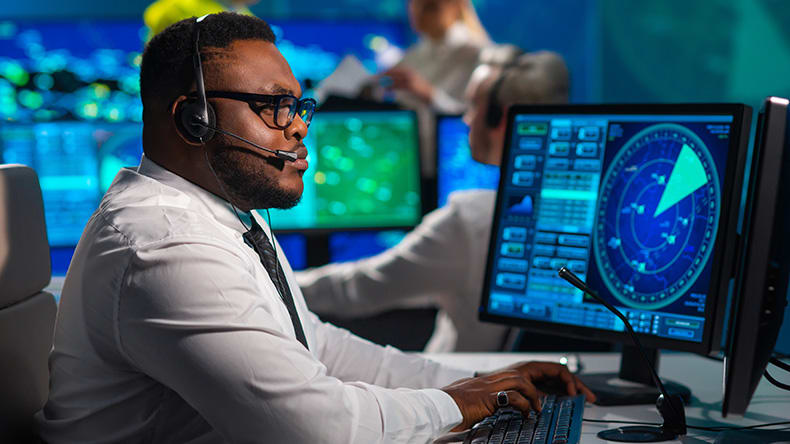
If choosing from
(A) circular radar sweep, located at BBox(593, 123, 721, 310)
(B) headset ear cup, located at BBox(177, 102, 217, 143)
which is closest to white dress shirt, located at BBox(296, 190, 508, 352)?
(A) circular radar sweep, located at BBox(593, 123, 721, 310)

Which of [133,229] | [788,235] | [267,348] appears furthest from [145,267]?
[788,235]

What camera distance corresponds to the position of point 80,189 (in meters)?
2.49

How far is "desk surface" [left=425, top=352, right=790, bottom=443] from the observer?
116 cm

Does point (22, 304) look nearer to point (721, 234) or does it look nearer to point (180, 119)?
point (180, 119)

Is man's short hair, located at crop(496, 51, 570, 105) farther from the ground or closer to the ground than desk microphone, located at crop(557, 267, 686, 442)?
farther from the ground

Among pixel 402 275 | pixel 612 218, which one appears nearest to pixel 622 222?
pixel 612 218

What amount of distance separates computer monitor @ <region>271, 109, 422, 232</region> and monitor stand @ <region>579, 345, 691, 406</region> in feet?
4.45

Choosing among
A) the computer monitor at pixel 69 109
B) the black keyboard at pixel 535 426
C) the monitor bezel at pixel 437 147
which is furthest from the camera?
the monitor bezel at pixel 437 147

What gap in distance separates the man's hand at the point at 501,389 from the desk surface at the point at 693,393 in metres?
0.08

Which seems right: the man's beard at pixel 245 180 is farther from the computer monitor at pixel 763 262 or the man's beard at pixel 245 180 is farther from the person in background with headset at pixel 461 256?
the person in background with headset at pixel 461 256

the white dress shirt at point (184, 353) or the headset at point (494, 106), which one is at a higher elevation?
the headset at point (494, 106)

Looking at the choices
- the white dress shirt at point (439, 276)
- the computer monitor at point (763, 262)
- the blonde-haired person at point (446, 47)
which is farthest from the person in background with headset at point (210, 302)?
the blonde-haired person at point (446, 47)

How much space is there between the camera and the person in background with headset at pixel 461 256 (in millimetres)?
1939

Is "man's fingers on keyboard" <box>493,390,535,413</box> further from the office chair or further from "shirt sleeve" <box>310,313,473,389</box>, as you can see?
the office chair
